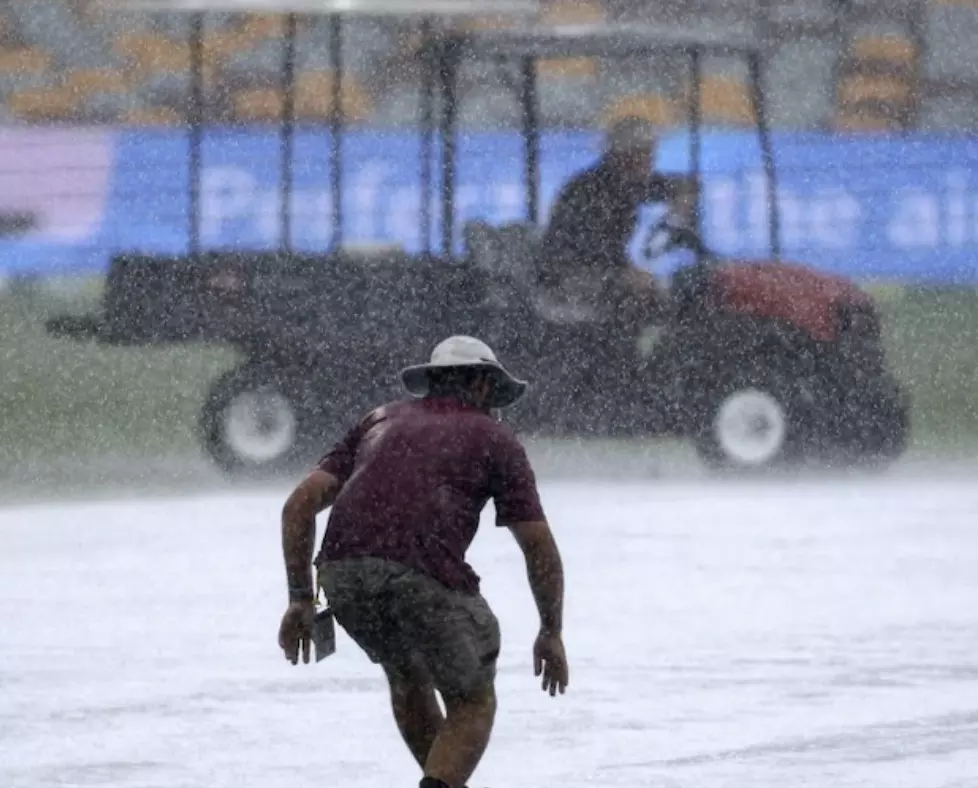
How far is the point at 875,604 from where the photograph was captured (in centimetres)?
1055

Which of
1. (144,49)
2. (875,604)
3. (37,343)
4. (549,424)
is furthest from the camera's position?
(37,343)

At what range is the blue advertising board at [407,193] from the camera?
60.1ft

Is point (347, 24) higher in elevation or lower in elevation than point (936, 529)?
higher

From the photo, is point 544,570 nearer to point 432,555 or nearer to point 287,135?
point 432,555

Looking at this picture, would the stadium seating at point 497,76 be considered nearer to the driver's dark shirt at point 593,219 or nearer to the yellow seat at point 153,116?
the yellow seat at point 153,116

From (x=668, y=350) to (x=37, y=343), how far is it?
10.3 m

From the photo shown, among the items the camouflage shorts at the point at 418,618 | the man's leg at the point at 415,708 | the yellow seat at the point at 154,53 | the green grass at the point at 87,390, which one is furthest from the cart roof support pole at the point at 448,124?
the camouflage shorts at the point at 418,618

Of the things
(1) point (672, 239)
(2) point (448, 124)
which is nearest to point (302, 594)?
(1) point (672, 239)

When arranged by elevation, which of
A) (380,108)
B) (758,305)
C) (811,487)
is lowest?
(811,487)

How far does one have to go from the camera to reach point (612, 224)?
1661 cm

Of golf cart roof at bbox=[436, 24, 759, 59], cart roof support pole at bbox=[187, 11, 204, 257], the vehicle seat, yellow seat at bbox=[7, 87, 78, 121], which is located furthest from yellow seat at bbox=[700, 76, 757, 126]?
yellow seat at bbox=[7, 87, 78, 121]

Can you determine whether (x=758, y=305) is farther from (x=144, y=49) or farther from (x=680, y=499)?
(x=144, y=49)

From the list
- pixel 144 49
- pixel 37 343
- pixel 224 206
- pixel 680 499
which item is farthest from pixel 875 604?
pixel 37 343

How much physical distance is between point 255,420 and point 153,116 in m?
4.55
